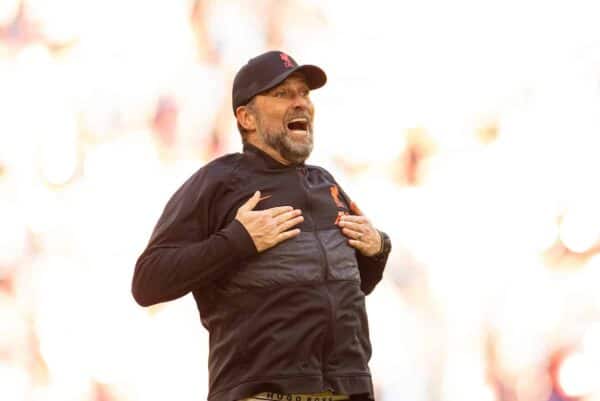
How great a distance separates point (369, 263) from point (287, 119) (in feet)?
1.01

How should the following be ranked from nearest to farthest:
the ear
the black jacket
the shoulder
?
the black jacket, the shoulder, the ear

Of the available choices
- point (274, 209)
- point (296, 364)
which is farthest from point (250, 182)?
point (296, 364)

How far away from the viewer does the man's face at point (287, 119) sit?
1.88 meters

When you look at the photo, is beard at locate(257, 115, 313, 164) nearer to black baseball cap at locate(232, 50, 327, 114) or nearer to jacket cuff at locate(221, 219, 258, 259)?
black baseball cap at locate(232, 50, 327, 114)

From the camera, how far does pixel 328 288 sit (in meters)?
1.76

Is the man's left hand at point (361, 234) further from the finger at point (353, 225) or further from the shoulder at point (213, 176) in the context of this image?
the shoulder at point (213, 176)

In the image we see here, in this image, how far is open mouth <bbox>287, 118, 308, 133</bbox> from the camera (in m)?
1.90

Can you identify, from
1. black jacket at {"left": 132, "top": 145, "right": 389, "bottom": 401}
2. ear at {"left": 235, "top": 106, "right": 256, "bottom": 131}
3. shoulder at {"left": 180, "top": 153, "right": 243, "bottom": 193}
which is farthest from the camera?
ear at {"left": 235, "top": 106, "right": 256, "bottom": 131}

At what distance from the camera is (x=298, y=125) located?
1.92 meters

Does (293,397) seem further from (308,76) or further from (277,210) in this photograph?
(308,76)

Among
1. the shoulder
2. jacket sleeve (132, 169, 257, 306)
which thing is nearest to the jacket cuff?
jacket sleeve (132, 169, 257, 306)

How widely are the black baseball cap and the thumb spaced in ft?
0.68

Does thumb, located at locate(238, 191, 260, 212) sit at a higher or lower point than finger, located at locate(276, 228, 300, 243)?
higher

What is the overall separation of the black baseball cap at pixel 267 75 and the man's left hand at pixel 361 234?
0.85 feet
